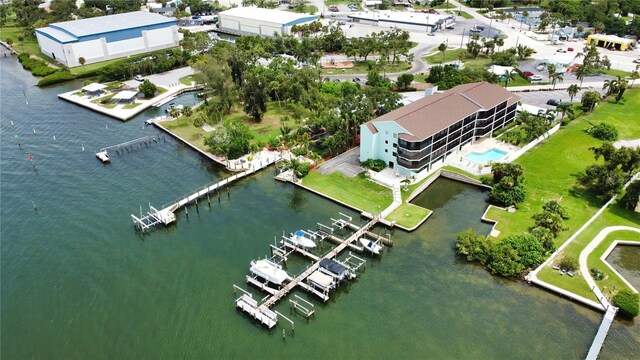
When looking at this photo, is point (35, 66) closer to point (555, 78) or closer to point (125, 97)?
point (125, 97)

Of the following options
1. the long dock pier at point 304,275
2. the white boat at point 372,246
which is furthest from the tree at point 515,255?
the long dock pier at point 304,275

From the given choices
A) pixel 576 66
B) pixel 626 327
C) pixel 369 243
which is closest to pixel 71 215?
pixel 369 243

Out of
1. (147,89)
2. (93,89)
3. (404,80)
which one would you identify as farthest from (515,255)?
(93,89)

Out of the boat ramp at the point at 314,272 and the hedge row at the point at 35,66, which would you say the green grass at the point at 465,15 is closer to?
the hedge row at the point at 35,66

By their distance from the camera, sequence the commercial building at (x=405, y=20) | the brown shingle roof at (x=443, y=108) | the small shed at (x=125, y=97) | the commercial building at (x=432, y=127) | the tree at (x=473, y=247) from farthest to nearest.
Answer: the commercial building at (x=405, y=20) < the small shed at (x=125, y=97) < the brown shingle roof at (x=443, y=108) < the commercial building at (x=432, y=127) < the tree at (x=473, y=247)

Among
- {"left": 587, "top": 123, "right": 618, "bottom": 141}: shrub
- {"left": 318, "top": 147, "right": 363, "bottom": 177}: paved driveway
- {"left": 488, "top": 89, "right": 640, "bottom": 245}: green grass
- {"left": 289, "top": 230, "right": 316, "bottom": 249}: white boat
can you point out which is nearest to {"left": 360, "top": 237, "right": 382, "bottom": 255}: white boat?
{"left": 289, "top": 230, "right": 316, "bottom": 249}: white boat

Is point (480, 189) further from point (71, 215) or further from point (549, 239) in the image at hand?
point (71, 215)
